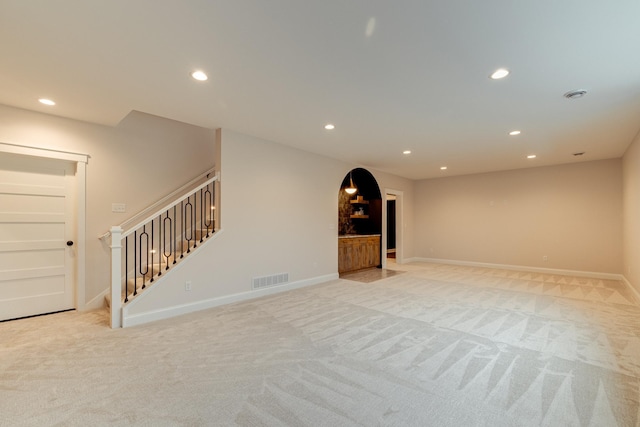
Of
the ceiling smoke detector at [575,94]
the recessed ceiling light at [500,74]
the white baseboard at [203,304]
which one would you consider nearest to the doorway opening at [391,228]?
the white baseboard at [203,304]

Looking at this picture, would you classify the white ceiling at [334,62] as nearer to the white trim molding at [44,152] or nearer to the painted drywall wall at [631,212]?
the white trim molding at [44,152]

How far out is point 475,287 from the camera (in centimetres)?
536

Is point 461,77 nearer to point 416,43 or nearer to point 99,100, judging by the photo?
point 416,43

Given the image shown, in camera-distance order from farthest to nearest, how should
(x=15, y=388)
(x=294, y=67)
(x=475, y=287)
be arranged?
(x=475, y=287) → (x=294, y=67) → (x=15, y=388)

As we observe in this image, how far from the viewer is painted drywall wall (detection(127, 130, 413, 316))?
3.96 m

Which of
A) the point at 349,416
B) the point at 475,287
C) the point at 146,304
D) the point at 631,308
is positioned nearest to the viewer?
the point at 349,416

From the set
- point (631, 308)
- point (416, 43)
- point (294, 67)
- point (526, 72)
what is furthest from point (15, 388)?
point (631, 308)

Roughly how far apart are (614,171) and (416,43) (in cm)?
688

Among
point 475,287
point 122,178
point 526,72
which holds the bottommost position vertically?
point 475,287

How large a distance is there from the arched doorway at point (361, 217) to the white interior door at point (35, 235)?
5.27m

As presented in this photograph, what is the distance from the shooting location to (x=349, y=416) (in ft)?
5.89

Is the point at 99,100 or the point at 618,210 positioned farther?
the point at 618,210

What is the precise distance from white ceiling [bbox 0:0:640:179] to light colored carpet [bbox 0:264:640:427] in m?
2.65

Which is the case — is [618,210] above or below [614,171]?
below
